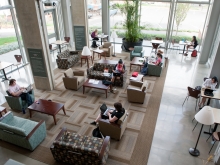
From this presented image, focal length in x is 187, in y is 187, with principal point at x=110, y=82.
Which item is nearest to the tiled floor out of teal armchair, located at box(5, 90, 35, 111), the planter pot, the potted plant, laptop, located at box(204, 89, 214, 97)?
laptop, located at box(204, 89, 214, 97)

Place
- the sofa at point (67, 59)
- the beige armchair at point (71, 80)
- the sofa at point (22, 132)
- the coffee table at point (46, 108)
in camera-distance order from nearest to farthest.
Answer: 1. the sofa at point (22, 132)
2. the coffee table at point (46, 108)
3. the beige armchair at point (71, 80)
4. the sofa at point (67, 59)

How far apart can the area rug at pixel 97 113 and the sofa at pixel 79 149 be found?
0.52m

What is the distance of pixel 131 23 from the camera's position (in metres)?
11.4

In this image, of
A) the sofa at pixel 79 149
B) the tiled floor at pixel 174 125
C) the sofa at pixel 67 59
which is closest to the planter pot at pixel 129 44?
the tiled floor at pixel 174 125

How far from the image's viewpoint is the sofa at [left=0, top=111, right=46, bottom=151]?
4.88 meters

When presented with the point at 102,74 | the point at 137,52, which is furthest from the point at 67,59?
the point at 137,52

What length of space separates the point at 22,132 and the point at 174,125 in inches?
179

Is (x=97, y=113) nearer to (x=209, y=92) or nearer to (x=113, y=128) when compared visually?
(x=113, y=128)

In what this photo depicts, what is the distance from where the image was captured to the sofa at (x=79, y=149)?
421 centimetres

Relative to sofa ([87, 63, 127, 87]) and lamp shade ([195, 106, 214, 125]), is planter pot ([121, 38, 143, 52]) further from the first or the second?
lamp shade ([195, 106, 214, 125])

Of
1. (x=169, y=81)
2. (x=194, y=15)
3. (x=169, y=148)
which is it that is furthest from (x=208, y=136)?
(x=194, y=15)

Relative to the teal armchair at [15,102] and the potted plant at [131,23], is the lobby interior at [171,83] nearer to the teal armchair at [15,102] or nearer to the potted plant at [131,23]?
the potted plant at [131,23]

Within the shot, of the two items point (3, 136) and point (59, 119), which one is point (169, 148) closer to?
point (59, 119)

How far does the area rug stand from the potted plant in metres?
3.67
